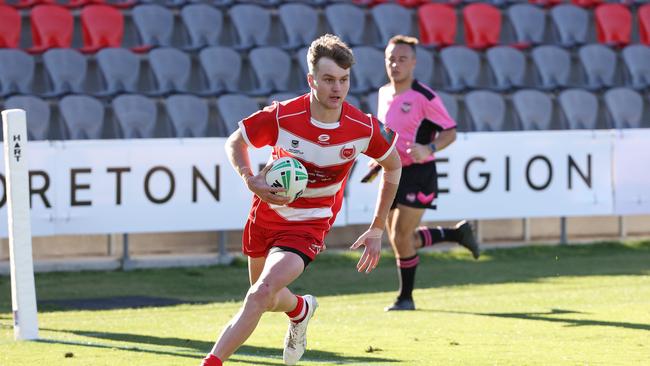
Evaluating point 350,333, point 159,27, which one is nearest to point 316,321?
point 350,333

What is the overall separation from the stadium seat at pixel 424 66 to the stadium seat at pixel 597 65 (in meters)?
2.40

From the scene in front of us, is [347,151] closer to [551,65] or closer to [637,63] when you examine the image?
[551,65]

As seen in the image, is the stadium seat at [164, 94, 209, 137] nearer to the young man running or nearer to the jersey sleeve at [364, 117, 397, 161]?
the young man running

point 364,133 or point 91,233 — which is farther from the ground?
point 364,133

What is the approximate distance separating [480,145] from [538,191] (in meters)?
0.93

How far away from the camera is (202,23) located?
1719cm

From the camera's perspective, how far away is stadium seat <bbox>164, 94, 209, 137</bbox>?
50.4ft

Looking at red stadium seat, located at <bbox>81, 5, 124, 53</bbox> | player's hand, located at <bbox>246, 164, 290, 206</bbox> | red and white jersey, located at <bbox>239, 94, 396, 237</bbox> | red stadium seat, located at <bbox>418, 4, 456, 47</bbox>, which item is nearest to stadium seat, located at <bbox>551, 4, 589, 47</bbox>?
red stadium seat, located at <bbox>418, 4, 456, 47</bbox>

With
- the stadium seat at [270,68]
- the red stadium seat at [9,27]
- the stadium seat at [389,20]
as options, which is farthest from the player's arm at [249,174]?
the stadium seat at [389,20]

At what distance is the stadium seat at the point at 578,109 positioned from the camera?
A: 56.3ft

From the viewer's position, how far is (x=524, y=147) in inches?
583

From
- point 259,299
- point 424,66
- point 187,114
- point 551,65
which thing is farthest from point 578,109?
point 259,299

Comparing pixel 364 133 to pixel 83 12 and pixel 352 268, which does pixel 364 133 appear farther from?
pixel 83 12

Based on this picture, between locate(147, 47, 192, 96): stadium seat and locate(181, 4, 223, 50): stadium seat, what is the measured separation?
852 mm
